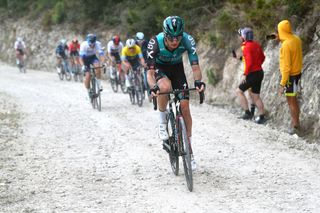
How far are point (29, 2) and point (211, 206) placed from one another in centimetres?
3478

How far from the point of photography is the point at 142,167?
798 cm

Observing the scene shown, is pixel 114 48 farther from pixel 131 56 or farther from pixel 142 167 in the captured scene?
pixel 142 167

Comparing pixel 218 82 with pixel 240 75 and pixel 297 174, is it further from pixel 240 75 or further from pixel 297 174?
pixel 297 174

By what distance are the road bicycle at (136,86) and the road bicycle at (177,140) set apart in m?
7.01

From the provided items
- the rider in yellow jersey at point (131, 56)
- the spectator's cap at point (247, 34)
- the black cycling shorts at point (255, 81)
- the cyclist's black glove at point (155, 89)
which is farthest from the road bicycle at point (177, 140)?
the rider in yellow jersey at point (131, 56)

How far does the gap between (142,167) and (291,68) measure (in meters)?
3.91

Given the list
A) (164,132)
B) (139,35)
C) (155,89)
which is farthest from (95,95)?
(155,89)

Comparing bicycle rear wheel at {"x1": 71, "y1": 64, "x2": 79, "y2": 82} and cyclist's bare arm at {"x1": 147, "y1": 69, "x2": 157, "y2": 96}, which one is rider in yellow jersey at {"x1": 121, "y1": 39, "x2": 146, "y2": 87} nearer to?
cyclist's bare arm at {"x1": 147, "y1": 69, "x2": 157, "y2": 96}

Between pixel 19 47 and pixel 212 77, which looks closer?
pixel 212 77

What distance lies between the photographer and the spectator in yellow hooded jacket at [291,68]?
969 cm

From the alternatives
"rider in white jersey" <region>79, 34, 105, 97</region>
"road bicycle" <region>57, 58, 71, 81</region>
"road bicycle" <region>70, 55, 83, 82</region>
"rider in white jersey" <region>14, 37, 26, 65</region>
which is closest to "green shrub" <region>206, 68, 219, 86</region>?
"rider in white jersey" <region>79, 34, 105, 97</region>

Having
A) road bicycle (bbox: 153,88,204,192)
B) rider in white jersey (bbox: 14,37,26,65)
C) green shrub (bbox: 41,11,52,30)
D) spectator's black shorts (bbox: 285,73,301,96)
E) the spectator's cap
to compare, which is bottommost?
road bicycle (bbox: 153,88,204,192)

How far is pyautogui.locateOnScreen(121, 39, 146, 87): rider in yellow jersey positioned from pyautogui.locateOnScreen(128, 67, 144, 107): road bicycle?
0.13m

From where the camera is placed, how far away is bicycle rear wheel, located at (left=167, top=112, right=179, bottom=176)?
276 inches
